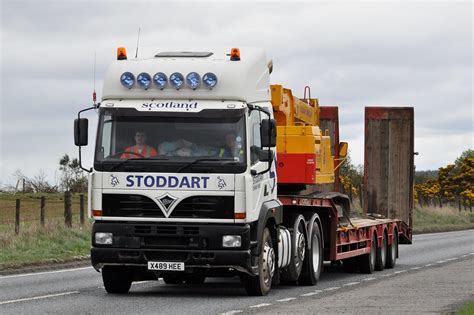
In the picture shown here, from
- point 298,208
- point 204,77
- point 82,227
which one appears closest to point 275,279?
point 298,208

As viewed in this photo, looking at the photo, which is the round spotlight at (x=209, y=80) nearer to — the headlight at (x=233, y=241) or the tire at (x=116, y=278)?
the headlight at (x=233, y=241)

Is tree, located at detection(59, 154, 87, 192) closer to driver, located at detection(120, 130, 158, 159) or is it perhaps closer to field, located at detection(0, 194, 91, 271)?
field, located at detection(0, 194, 91, 271)

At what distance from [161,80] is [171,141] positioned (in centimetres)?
96

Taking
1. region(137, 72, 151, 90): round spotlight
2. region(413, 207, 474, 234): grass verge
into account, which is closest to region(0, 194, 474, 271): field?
region(137, 72, 151, 90): round spotlight

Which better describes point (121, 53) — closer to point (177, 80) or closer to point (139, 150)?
point (177, 80)

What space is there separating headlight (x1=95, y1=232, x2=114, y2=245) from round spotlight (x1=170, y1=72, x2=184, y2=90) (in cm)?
235

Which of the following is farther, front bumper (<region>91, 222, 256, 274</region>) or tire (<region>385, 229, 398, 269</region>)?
tire (<region>385, 229, 398, 269</region>)

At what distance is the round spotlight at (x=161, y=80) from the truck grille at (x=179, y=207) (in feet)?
5.44

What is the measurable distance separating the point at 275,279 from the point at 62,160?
87.2ft

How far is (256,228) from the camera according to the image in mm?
17359

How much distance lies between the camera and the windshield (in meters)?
16.8

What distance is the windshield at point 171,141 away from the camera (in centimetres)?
1678

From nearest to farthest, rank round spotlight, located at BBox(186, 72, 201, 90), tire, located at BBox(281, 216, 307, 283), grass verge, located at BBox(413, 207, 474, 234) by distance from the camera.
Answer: round spotlight, located at BBox(186, 72, 201, 90) < tire, located at BBox(281, 216, 307, 283) < grass verge, located at BBox(413, 207, 474, 234)

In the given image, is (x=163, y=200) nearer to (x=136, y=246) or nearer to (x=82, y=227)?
(x=136, y=246)
